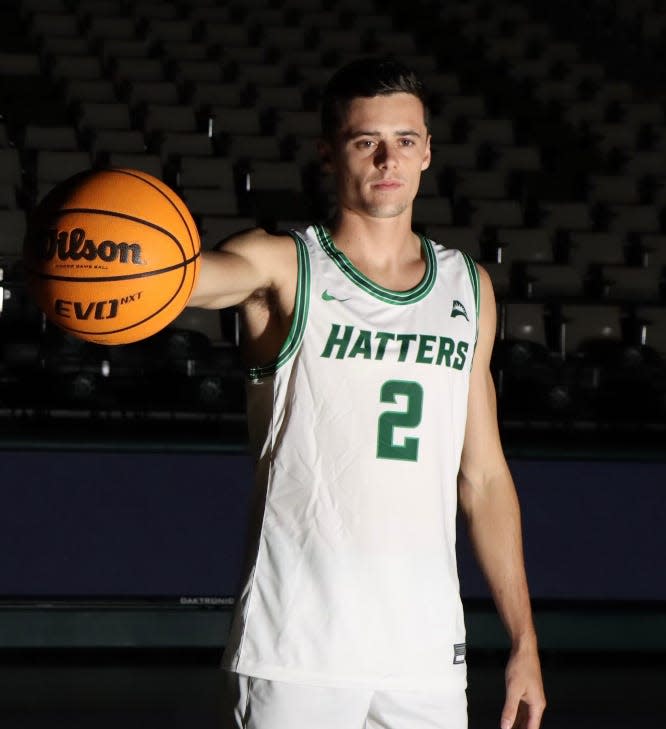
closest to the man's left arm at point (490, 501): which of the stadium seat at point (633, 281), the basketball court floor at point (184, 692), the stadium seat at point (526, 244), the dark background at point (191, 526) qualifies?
the basketball court floor at point (184, 692)

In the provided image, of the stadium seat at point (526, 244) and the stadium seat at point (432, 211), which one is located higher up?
the stadium seat at point (432, 211)

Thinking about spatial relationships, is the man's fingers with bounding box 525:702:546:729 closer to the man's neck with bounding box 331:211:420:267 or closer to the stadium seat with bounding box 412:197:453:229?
the man's neck with bounding box 331:211:420:267

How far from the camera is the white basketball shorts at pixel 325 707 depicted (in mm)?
1781

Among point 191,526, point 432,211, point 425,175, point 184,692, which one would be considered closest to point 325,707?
point 184,692

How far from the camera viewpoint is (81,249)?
169 centimetres

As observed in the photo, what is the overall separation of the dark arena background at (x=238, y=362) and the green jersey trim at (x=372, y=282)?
2235 mm

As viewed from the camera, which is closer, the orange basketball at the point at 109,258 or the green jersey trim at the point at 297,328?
the orange basketball at the point at 109,258

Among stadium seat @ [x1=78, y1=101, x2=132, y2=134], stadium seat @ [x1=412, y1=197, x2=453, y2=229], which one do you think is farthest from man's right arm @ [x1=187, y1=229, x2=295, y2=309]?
stadium seat @ [x1=78, y1=101, x2=132, y2=134]

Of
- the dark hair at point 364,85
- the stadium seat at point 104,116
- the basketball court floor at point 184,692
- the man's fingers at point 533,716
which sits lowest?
the basketball court floor at point 184,692

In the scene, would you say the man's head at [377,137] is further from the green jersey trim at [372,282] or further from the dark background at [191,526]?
the dark background at [191,526]

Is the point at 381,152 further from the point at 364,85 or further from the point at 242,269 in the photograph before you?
the point at 242,269

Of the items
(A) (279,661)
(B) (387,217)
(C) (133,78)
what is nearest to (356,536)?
(A) (279,661)

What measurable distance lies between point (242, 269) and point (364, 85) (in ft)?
1.20

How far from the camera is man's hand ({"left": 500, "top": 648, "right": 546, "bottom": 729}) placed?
196 centimetres
